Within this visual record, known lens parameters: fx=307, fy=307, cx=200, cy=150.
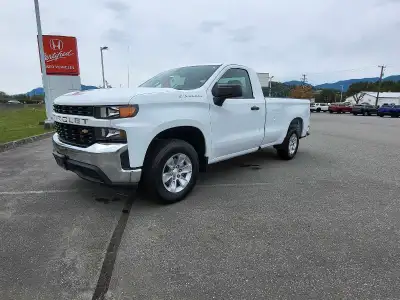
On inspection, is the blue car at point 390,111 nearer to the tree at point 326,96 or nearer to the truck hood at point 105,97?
the truck hood at point 105,97

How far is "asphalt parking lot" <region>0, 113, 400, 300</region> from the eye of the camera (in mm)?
2477

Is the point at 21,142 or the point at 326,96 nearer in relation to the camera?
the point at 21,142

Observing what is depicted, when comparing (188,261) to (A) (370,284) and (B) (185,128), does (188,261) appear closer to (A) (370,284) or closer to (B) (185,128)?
(A) (370,284)

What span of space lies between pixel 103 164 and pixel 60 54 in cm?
1399

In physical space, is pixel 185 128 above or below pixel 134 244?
above

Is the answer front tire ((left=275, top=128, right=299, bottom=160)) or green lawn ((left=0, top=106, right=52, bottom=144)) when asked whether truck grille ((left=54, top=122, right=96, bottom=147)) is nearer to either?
front tire ((left=275, top=128, right=299, bottom=160))

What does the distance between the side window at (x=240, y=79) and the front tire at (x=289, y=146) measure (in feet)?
6.17

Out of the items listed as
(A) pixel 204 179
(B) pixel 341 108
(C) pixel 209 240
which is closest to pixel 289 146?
(A) pixel 204 179

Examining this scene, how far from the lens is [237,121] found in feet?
16.3

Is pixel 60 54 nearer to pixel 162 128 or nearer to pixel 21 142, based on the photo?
pixel 21 142

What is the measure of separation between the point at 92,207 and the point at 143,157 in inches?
42.9

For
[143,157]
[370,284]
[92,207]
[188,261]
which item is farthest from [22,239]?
[370,284]

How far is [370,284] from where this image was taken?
2500mm

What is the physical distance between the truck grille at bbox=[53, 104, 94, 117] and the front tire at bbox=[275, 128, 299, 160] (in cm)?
447
